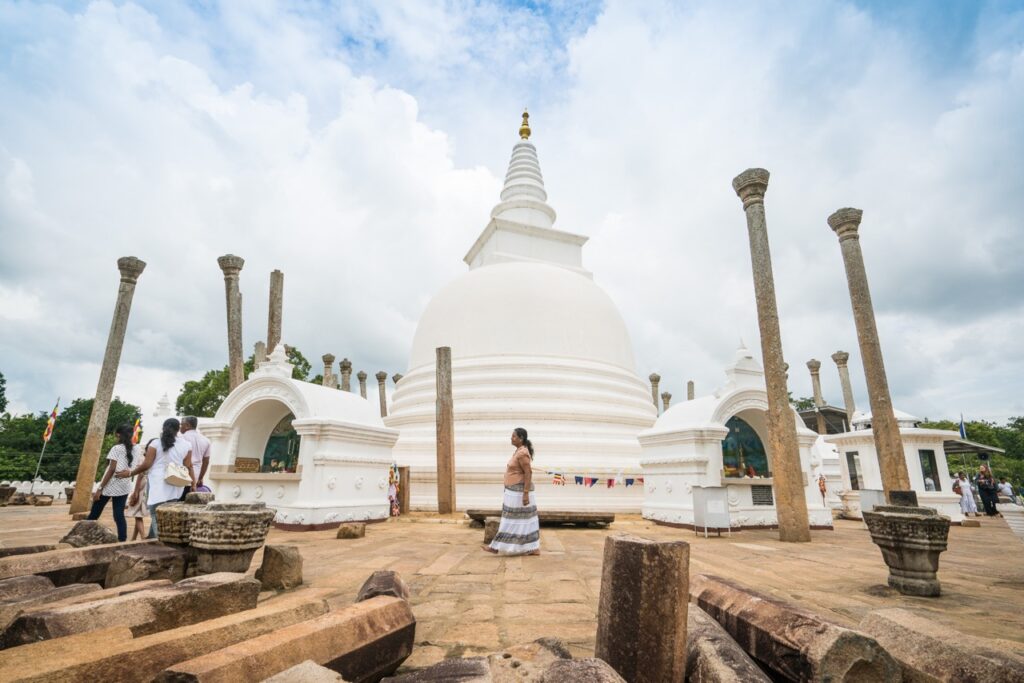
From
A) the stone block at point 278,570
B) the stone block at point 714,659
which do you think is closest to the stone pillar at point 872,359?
the stone block at point 714,659

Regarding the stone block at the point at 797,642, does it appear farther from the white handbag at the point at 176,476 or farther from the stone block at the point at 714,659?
the white handbag at the point at 176,476

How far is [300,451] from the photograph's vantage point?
33.3ft

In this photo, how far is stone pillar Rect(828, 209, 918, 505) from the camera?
9.76m

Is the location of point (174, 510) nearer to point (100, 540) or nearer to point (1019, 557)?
point (100, 540)

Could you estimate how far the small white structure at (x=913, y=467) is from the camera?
1351 centimetres

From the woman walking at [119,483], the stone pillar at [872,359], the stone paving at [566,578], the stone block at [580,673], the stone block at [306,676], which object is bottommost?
the stone paving at [566,578]

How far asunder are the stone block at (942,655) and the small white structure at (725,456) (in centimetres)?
805

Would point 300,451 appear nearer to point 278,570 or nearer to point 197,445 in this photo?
point 197,445

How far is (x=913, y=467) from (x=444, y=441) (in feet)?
41.2

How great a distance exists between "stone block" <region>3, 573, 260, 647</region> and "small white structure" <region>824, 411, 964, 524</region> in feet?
48.8

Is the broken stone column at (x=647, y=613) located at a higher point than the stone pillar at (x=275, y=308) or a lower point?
lower

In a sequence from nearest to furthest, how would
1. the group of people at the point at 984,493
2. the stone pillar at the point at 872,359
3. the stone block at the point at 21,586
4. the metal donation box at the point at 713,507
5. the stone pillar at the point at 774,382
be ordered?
the stone block at the point at 21,586 < the stone pillar at the point at 774,382 < the metal donation box at the point at 713,507 < the stone pillar at the point at 872,359 < the group of people at the point at 984,493

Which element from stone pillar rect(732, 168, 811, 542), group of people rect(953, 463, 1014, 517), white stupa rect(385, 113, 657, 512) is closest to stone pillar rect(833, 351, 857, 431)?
group of people rect(953, 463, 1014, 517)

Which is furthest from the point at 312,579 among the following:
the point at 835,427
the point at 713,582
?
the point at 835,427
